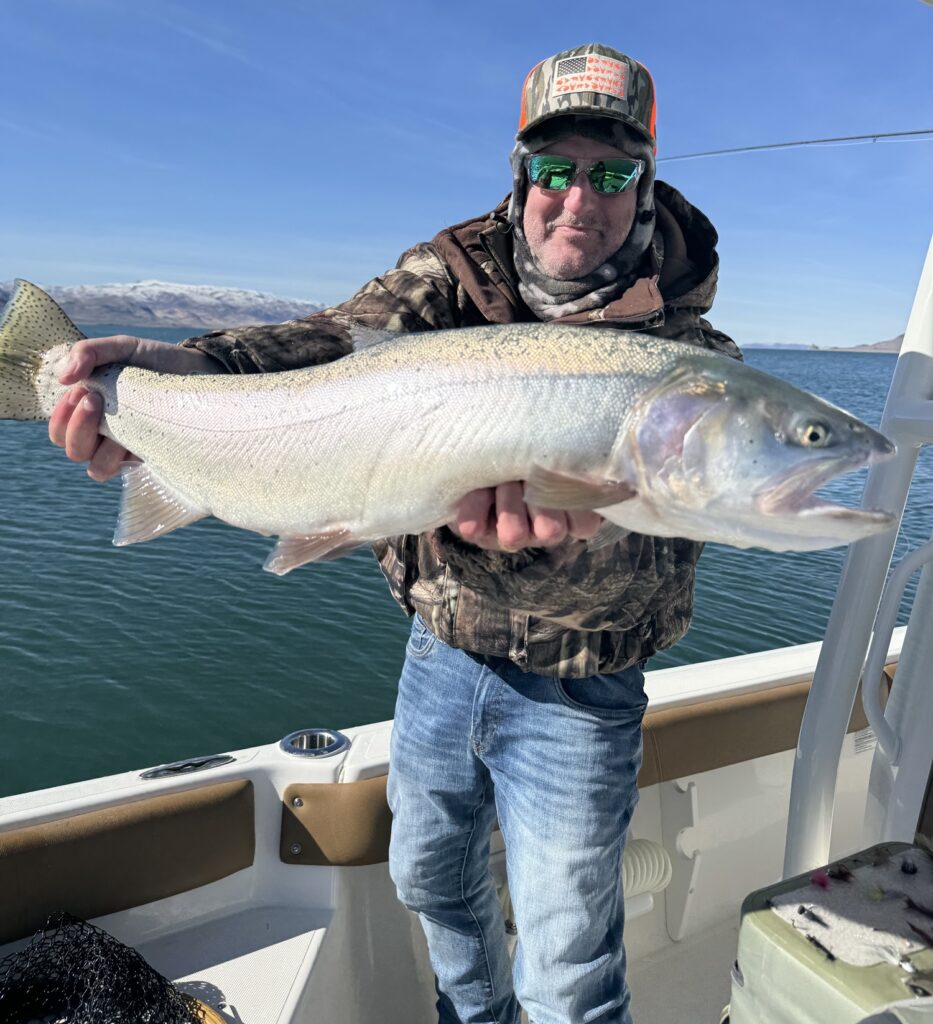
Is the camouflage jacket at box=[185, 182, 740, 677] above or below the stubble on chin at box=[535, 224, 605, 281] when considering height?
below

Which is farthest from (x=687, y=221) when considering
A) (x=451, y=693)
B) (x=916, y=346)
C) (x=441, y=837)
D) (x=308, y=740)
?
(x=308, y=740)

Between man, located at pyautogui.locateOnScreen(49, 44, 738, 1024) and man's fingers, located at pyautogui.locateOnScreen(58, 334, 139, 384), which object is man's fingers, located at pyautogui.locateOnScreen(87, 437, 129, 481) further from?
man's fingers, located at pyautogui.locateOnScreen(58, 334, 139, 384)

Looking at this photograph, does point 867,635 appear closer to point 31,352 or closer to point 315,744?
point 315,744

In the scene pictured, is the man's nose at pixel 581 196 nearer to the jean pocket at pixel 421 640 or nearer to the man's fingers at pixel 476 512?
the man's fingers at pixel 476 512

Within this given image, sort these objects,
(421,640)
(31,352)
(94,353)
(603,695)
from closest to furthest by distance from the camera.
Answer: (603,695)
(94,353)
(31,352)
(421,640)

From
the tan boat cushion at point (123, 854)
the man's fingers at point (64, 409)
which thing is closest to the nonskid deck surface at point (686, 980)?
the tan boat cushion at point (123, 854)

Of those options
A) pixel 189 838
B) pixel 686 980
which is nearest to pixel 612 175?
pixel 189 838

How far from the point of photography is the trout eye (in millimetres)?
2201

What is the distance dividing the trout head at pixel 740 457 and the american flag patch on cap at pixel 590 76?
4.25 feet

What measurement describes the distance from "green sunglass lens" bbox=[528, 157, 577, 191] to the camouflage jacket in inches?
10.8

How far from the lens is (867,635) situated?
311 cm

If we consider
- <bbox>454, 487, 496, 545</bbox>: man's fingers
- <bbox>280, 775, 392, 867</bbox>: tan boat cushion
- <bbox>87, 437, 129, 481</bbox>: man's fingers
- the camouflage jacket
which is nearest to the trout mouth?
the camouflage jacket

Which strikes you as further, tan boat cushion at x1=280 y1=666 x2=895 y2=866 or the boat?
tan boat cushion at x1=280 y1=666 x2=895 y2=866

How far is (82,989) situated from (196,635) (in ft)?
29.4
